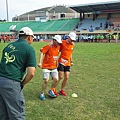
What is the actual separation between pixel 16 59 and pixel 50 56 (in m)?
2.80

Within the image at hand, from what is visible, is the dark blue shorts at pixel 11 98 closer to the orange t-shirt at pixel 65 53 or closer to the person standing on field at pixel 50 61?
the person standing on field at pixel 50 61

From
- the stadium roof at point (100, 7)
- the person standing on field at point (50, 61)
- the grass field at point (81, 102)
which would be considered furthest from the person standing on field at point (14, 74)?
the stadium roof at point (100, 7)

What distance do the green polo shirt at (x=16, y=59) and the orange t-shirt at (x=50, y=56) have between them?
2682mm

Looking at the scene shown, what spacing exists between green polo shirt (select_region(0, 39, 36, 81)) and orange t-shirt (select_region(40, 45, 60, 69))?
8.80 ft

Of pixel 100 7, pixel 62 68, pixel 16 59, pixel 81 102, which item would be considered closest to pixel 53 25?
pixel 100 7

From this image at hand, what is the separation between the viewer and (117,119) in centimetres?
492

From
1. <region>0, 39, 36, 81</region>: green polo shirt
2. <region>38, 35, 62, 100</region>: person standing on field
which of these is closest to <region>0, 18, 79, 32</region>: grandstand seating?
<region>38, 35, 62, 100</region>: person standing on field

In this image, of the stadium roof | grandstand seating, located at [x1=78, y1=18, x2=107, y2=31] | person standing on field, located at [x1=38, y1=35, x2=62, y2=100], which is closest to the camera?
person standing on field, located at [x1=38, y1=35, x2=62, y2=100]

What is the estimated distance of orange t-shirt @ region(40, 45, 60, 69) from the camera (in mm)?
6293

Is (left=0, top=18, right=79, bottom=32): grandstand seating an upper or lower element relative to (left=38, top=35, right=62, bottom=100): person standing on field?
upper

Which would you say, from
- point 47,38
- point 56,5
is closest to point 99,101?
point 47,38

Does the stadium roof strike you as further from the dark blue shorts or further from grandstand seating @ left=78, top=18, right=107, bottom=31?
the dark blue shorts

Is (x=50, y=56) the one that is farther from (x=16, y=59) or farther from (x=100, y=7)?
(x=100, y=7)

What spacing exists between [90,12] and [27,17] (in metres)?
42.1
